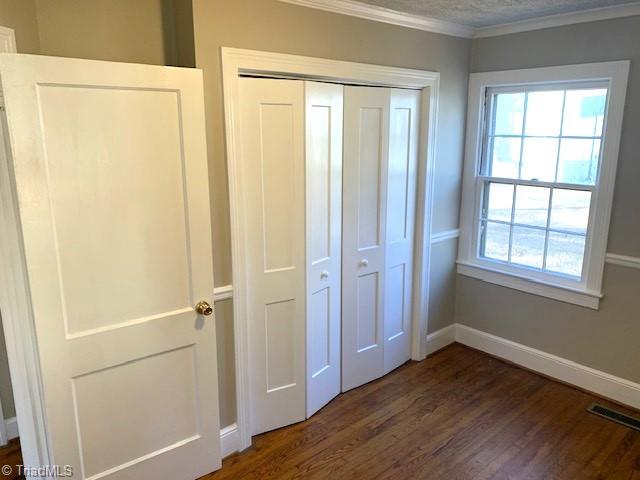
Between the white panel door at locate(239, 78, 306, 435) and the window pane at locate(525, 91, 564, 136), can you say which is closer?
the white panel door at locate(239, 78, 306, 435)

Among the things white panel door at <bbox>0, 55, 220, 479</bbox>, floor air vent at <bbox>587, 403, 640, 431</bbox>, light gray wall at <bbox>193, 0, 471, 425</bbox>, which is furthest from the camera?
floor air vent at <bbox>587, 403, 640, 431</bbox>

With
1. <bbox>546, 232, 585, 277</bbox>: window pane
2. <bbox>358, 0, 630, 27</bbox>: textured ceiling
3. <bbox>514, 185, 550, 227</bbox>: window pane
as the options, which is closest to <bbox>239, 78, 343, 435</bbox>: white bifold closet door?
<bbox>358, 0, 630, 27</bbox>: textured ceiling

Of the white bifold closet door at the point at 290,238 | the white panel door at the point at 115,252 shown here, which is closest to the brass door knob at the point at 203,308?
the white panel door at the point at 115,252

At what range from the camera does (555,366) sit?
10.4 feet

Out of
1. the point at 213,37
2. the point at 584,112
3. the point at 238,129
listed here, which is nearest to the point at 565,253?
the point at 584,112

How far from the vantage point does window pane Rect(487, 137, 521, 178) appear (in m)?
3.27

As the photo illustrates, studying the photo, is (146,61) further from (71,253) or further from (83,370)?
(83,370)

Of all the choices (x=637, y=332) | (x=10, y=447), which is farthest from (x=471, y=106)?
(x=10, y=447)

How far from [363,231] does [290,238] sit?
2.01 feet

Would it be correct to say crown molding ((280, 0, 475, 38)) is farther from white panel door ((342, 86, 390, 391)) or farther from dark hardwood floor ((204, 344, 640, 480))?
dark hardwood floor ((204, 344, 640, 480))

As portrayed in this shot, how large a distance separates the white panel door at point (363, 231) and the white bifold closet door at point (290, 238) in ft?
0.30

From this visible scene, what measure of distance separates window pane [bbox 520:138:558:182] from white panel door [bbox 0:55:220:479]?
2.27 m

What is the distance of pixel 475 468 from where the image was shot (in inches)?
93.4

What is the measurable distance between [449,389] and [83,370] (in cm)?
224
